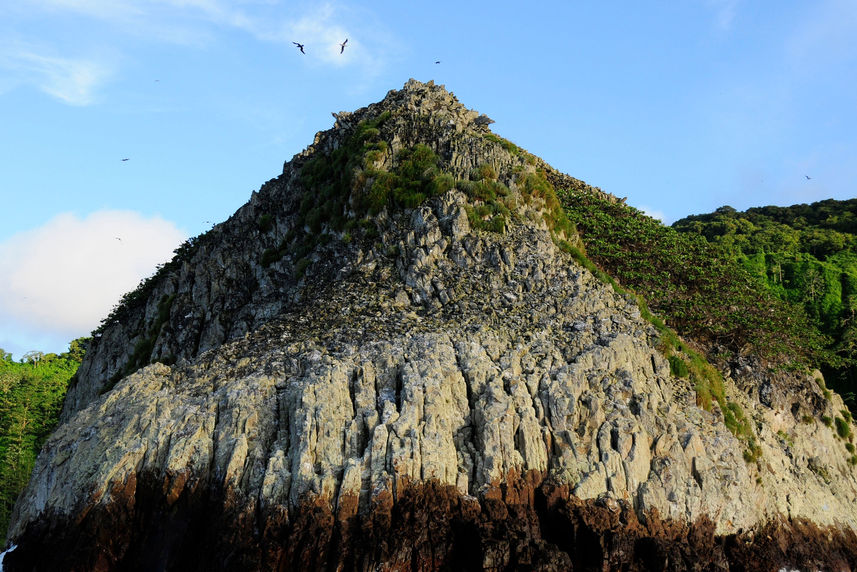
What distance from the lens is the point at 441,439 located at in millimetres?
31828

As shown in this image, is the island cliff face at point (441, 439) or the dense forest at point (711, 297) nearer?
the island cliff face at point (441, 439)

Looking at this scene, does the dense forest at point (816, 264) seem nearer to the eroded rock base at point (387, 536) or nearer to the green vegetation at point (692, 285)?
the green vegetation at point (692, 285)

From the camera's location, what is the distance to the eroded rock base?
28.9 metres

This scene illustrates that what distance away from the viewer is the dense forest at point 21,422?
58.2 m

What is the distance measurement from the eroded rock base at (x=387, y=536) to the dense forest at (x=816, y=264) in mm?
25805

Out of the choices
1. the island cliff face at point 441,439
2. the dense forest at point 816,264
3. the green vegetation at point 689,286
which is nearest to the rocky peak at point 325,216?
the island cliff face at point 441,439

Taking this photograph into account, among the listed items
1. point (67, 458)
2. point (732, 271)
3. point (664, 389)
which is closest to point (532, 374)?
point (664, 389)

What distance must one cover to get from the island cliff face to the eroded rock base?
0.08 m

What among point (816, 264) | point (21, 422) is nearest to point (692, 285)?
point (816, 264)

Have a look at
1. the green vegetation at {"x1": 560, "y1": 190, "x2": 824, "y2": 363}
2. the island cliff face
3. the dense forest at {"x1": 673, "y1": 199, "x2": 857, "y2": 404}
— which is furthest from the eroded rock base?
the dense forest at {"x1": 673, "y1": 199, "x2": 857, "y2": 404}

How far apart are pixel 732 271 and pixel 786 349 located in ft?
24.3

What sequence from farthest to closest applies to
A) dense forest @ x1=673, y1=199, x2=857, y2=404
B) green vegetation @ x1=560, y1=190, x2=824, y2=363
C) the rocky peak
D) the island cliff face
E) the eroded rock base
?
dense forest @ x1=673, y1=199, x2=857, y2=404, green vegetation @ x1=560, y1=190, x2=824, y2=363, the rocky peak, the island cliff face, the eroded rock base

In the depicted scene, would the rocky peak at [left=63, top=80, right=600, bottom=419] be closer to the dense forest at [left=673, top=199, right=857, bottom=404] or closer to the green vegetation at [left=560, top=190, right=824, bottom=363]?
the green vegetation at [left=560, top=190, right=824, bottom=363]

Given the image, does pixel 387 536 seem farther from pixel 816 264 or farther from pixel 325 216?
pixel 816 264
